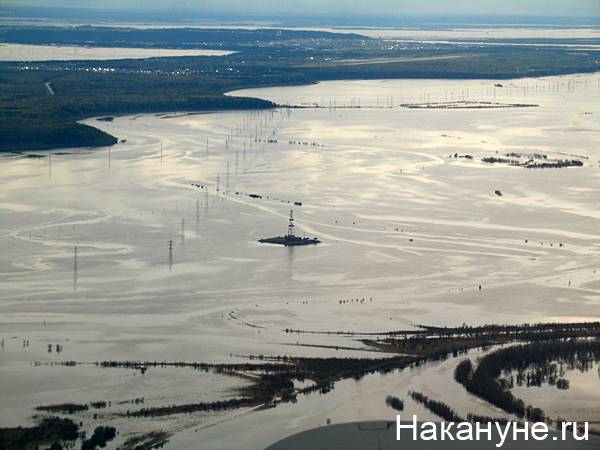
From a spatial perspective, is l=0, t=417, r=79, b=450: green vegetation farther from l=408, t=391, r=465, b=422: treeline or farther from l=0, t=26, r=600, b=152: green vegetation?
l=0, t=26, r=600, b=152: green vegetation

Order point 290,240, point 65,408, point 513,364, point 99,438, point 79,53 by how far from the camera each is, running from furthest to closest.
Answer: point 79,53 → point 290,240 → point 513,364 → point 65,408 → point 99,438

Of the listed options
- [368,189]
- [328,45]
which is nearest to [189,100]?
[368,189]

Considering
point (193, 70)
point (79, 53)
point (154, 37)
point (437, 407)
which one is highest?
point (437, 407)

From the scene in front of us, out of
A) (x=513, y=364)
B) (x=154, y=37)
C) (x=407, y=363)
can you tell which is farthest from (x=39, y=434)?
(x=154, y=37)

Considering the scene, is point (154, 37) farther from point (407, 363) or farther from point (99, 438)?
point (99, 438)

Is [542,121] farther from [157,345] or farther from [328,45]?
[328,45]

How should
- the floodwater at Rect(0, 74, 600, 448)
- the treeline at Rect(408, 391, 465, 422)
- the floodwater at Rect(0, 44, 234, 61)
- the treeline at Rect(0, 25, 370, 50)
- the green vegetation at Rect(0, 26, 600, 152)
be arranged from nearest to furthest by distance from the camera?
the treeline at Rect(408, 391, 465, 422) < the floodwater at Rect(0, 74, 600, 448) < the green vegetation at Rect(0, 26, 600, 152) < the floodwater at Rect(0, 44, 234, 61) < the treeline at Rect(0, 25, 370, 50)

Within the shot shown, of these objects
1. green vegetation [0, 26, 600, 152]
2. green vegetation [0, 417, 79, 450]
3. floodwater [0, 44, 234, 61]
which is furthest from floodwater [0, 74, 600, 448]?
floodwater [0, 44, 234, 61]
